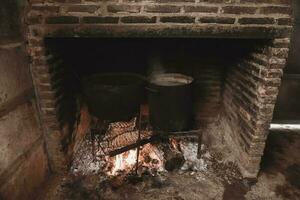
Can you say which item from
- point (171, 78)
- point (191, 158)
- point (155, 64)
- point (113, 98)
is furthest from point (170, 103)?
point (191, 158)

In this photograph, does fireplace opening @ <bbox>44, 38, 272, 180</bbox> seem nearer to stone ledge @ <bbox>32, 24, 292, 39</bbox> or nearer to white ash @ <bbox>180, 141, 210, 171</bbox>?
white ash @ <bbox>180, 141, 210, 171</bbox>

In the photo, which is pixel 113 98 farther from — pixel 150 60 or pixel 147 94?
pixel 150 60

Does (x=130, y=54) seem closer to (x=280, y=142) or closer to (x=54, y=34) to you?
(x=54, y=34)

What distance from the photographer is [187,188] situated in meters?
2.85

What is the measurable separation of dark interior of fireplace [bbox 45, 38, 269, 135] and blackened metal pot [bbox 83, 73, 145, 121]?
0.35 m

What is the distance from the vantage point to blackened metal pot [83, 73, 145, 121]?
9.00 feet

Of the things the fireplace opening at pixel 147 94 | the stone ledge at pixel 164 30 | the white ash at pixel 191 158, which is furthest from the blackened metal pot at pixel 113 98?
the white ash at pixel 191 158

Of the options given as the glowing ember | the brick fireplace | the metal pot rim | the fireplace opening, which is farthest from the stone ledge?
the glowing ember

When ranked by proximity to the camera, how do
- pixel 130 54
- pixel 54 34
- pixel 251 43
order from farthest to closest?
pixel 130 54, pixel 251 43, pixel 54 34

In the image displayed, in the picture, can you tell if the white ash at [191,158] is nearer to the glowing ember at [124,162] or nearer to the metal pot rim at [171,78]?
the glowing ember at [124,162]

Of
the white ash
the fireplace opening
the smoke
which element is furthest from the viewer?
the smoke

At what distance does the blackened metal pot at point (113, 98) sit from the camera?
2.74 m

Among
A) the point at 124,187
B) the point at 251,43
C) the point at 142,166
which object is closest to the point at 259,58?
the point at 251,43

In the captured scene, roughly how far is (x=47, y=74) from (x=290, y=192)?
2.83 metres
